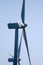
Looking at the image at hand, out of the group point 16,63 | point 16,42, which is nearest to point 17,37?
point 16,42

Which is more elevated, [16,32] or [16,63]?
[16,32]

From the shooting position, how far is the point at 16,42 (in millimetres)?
56219

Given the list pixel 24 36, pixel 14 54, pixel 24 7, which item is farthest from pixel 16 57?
pixel 24 7

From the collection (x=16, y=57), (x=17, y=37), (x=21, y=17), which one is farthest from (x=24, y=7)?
(x=16, y=57)

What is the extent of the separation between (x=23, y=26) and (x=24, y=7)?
3471 millimetres

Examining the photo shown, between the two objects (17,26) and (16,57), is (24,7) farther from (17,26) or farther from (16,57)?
(16,57)

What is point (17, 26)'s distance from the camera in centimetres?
5562

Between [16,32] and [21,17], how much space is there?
9.93 ft

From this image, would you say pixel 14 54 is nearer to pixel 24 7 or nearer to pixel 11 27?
pixel 11 27

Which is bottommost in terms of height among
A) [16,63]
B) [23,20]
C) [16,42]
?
[16,63]

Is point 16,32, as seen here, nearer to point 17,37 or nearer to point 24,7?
point 17,37

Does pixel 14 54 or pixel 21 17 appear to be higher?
pixel 21 17

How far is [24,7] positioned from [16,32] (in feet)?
15.7

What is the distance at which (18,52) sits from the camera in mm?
57188
